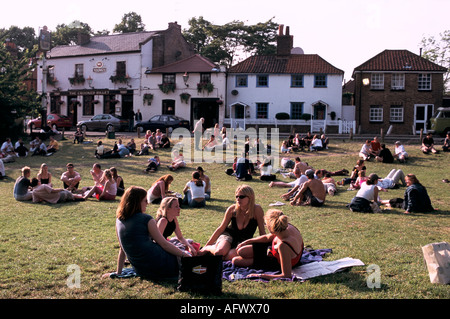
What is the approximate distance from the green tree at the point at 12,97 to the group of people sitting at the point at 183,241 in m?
28.8

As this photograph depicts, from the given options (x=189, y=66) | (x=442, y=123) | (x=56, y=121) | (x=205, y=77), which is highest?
(x=189, y=66)

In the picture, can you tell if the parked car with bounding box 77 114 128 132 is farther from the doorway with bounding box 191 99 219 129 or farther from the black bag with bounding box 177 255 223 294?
the black bag with bounding box 177 255 223 294

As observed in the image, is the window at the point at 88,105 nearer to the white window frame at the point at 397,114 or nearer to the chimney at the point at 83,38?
the chimney at the point at 83,38

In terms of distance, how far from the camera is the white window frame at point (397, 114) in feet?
122

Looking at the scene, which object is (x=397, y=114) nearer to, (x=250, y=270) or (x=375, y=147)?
(x=375, y=147)

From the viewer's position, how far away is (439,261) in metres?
5.85

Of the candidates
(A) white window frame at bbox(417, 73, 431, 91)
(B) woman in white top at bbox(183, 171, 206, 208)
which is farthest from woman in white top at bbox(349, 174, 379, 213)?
(A) white window frame at bbox(417, 73, 431, 91)

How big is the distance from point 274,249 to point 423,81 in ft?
116

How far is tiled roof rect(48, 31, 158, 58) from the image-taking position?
4356 centimetres

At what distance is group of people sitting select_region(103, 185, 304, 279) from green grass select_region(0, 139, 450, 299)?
0.27 meters

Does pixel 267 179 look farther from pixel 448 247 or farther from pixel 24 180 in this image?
pixel 448 247

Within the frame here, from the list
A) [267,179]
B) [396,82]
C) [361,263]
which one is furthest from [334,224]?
[396,82]

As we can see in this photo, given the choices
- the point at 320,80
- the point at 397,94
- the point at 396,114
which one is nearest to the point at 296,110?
the point at 320,80

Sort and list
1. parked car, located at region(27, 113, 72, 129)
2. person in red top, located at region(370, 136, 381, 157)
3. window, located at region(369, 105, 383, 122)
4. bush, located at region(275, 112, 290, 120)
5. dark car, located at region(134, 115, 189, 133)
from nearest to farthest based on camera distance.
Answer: person in red top, located at region(370, 136, 381, 157) → dark car, located at region(134, 115, 189, 133) → bush, located at region(275, 112, 290, 120) → window, located at region(369, 105, 383, 122) → parked car, located at region(27, 113, 72, 129)
